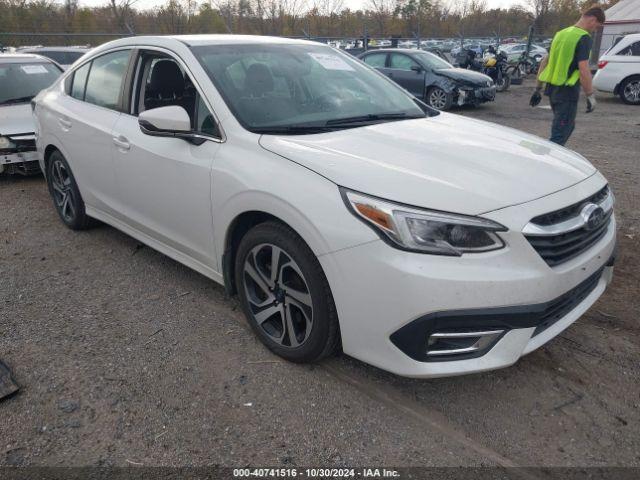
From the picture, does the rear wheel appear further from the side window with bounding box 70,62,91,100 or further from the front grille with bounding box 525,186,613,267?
the side window with bounding box 70,62,91,100

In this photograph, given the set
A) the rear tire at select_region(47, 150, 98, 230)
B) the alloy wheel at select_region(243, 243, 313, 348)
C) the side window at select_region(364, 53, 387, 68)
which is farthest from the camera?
the side window at select_region(364, 53, 387, 68)

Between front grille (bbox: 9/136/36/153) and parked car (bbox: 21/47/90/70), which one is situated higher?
parked car (bbox: 21/47/90/70)

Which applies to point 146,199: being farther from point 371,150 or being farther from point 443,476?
point 443,476

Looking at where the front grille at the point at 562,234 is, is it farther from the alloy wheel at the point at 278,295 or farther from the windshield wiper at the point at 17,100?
the windshield wiper at the point at 17,100

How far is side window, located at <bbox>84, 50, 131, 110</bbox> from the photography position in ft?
12.4

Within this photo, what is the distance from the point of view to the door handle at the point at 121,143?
138 inches

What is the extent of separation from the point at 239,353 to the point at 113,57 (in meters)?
2.53

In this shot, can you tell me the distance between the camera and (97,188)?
4.05 metres

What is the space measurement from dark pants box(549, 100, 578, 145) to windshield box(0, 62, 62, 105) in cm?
668

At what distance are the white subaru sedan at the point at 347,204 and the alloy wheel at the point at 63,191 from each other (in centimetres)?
94

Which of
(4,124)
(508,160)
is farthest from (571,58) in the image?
(4,124)

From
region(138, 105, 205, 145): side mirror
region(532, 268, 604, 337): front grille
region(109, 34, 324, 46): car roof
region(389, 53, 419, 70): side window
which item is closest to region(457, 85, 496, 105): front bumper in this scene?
region(389, 53, 419, 70): side window

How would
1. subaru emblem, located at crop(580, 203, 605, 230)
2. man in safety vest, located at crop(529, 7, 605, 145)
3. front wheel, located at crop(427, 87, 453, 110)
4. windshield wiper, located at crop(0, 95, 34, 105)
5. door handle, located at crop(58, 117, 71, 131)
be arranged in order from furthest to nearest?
front wheel, located at crop(427, 87, 453, 110) < windshield wiper, located at crop(0, 95, 34, 105) < man in safety vest, located at crop(529, 7, 605, 145) < door handle, located at crop(58, 117, 71, 131) < subaru emblem, located at crop(580, 203, 605, 230)

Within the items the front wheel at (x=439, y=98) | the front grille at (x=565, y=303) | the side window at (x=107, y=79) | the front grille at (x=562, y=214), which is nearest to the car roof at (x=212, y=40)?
the side window at (x=107, y=79)
